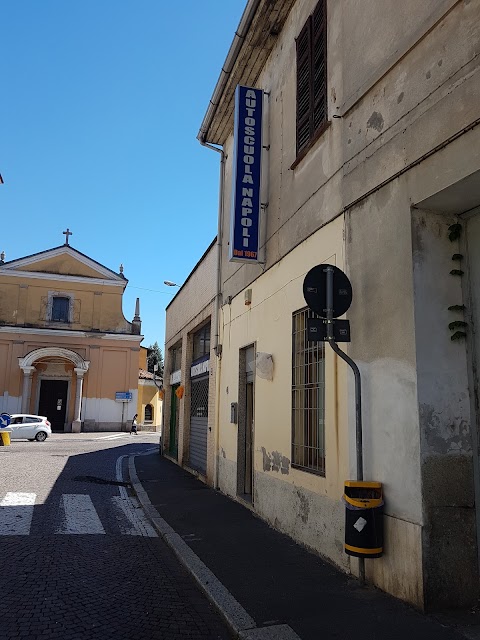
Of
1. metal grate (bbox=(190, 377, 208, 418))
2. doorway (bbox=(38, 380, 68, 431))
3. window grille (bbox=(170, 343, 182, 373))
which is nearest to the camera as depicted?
metal grate (bbox=(190, 377, 208, 418))

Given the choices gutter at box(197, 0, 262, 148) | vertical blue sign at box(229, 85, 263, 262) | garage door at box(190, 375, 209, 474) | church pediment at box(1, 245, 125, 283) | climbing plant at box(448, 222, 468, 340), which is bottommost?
garage door at box(190, 375, 209, 474)

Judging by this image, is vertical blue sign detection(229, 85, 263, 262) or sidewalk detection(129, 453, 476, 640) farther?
vertical blue sign detection(229, 85, 263, 262)

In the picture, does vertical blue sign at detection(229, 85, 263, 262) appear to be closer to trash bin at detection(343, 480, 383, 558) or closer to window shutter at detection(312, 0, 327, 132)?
window shutter at detection(312, 0, 327, 132)

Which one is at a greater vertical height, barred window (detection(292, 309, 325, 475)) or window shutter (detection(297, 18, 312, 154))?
window shutter (detection(297, 18, 312, 154))

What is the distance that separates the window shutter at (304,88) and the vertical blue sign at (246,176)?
1.30 m

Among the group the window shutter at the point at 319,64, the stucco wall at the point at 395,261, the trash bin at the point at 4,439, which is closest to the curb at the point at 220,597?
the stucco wall at the point at 395,261

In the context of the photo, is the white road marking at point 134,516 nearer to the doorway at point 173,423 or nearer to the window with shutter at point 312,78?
the window with shutter at point 312,78

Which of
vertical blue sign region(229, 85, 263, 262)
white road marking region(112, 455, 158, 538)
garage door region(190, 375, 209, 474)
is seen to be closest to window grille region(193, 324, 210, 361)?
garage door region(190, 375, 209, 474)

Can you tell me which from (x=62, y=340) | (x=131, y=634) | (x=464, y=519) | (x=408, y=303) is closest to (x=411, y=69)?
(x=408, y=303)

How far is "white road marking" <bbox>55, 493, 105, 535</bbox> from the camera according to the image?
25.0ft

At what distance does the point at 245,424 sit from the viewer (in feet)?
31.6

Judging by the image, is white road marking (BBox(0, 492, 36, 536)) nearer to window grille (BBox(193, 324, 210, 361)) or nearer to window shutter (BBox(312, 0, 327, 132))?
window grille (BBox(193, 324, 210, 361))

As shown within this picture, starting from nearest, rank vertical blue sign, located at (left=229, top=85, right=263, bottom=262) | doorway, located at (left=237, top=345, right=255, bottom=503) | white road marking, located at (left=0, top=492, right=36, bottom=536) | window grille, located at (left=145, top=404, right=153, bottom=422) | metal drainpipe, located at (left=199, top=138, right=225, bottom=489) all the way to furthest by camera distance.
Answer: white road marking, located at (left=0, top=492, right=36, bottom=536), vertical blue sign, located at (left=229, top=85, right=263, bottom=262), doorway, located at (left=237, top=345, right=255, bottom=503), metal drainpipe, located at (left=199, top=138, right=225, bottom=489), window grille, located at (left=145, top=404, right=153, bottom=422)

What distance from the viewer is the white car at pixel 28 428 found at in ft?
82.1
